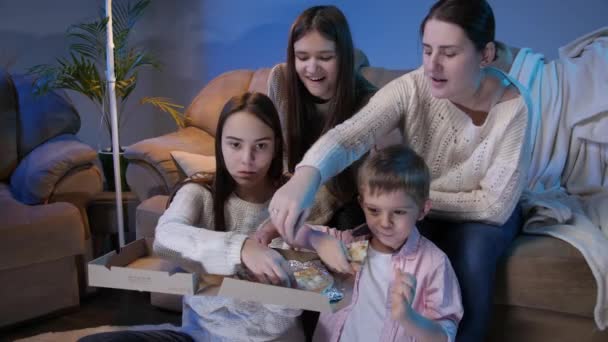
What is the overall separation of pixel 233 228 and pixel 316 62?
1.68 feet

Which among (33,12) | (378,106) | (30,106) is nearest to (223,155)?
(378,106)

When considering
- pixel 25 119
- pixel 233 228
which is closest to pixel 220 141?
pixel 233 228

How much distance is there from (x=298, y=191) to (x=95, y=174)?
5.09ft

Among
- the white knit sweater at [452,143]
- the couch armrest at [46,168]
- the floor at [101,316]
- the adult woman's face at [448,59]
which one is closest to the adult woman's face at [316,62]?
the white knit sweater at [452,143]

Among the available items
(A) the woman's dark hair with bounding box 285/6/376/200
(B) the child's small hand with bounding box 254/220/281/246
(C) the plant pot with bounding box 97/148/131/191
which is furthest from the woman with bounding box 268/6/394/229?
(C) the plant pot with bounding box 97/148/131/191

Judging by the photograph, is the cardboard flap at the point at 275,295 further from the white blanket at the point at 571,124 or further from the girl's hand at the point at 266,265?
the white blanket at the point at 571,124

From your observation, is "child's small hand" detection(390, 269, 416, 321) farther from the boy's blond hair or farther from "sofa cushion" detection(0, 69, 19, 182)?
"sofa cushion" detection(0, 69, 19, 182)

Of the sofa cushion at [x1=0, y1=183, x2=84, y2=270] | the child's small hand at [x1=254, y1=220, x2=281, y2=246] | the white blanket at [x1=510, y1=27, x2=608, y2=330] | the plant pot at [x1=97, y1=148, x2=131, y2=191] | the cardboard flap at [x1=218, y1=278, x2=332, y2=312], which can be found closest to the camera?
the cardboard flap at [x1=218, y1=278, x2=332, y2=312]

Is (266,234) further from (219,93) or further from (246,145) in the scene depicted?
(219,93)

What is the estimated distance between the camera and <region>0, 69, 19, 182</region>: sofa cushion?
99.6 inches

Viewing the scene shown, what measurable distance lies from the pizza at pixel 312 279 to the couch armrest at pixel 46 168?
5.04 ft

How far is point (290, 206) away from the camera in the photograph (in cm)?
108

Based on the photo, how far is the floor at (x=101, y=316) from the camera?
207 centimetres

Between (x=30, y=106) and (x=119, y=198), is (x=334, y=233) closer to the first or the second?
(x=119, y=198)
